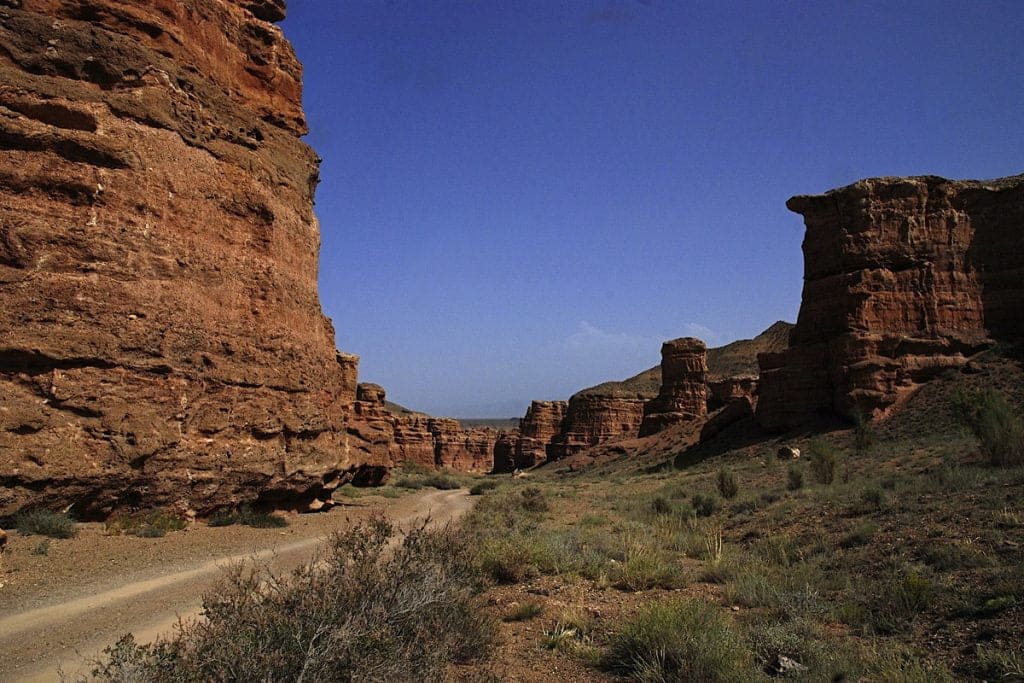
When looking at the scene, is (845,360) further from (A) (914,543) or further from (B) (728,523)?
(A) (914,543)

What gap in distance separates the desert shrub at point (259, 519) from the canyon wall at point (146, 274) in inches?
16.5

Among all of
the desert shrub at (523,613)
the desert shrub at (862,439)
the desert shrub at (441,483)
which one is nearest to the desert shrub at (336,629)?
the desert shrub at (523,613)

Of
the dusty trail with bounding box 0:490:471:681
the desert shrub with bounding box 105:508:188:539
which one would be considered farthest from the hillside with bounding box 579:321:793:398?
the dusty trail with bounding box 0:490:471:681

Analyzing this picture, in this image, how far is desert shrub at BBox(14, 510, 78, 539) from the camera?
28.9 feet

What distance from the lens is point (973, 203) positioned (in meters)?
31.5

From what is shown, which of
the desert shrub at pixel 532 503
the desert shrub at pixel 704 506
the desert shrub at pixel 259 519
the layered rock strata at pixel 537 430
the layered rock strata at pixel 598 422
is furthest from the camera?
the layered rock strata at pixel 537 430

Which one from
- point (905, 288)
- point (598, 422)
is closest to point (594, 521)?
point (905, 288)

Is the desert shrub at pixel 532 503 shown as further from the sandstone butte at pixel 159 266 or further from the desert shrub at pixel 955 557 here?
the desert shrub at pixel 955 557

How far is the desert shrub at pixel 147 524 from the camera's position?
987cm

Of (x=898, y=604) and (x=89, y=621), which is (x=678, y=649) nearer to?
(x=898, y=604)

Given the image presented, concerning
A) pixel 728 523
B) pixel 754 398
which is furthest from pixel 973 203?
pixel 728 523

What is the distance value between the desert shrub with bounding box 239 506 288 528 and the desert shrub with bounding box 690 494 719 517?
399 inches

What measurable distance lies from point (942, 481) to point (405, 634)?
11.7m

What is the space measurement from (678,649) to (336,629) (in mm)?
2786
